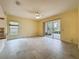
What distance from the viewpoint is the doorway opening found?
9.41m

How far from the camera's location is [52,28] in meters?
10.1

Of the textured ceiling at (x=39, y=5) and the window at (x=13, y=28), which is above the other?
the textured ceiling at (x=39, y=5)

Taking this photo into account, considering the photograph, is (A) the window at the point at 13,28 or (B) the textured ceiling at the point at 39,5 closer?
(B) the textured ceiling at the point at 39,5

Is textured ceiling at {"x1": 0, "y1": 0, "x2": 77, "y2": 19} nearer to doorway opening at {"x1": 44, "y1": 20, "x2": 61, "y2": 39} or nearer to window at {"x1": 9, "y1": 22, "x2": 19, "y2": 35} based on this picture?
window at {"x1": 9, "y1": 22, "x2": 19, "y2": 35}

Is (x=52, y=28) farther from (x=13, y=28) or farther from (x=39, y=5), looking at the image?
(x=39, y=5)

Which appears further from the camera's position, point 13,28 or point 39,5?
point 13,28

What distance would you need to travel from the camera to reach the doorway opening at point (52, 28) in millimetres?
9407

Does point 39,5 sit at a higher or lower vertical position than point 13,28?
higher

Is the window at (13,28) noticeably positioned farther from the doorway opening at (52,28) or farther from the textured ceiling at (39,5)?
the doorway opening at (52,28)

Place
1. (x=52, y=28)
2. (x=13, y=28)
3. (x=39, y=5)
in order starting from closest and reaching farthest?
1. (x=39, y=5)
2. (x=13, y=28)
3. (x=52, y=28)

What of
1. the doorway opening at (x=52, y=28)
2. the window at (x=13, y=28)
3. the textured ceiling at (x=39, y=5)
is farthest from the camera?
the doorway opening at (x=52, y=28)

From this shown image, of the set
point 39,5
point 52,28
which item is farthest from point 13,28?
point 39,5

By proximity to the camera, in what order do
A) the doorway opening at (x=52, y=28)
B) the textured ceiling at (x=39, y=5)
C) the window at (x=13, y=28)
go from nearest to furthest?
the textured ceiling at (x=39, y=5), the window at (x=13, y=28), the doorway opening at (x=52, y=28)

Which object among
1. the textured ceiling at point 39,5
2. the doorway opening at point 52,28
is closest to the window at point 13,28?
the textured ceiling at point 39,5
